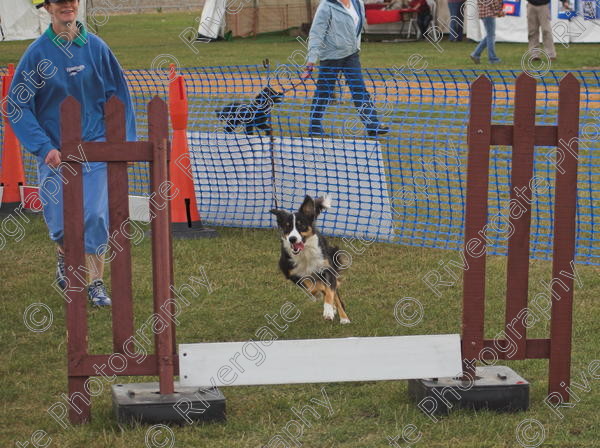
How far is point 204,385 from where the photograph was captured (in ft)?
14.1

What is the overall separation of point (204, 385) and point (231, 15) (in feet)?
83.2

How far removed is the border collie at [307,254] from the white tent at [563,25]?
16689 millimetres

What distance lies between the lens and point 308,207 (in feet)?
21.4

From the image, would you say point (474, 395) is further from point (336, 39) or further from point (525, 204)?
point (336, 39)

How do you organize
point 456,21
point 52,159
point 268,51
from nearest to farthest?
point 52,159 → point 456,21 → point 268,51

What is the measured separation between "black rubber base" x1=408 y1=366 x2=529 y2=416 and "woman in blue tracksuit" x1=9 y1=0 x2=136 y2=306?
2.40 meters

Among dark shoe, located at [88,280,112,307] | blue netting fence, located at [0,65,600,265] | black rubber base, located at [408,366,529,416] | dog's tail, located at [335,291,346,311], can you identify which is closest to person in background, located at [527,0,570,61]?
blue netting fence, located at [0,65,600,265]

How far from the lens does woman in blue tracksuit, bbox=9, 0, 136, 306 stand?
5.54m

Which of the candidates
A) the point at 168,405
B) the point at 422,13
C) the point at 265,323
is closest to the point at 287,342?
the point at 168,405

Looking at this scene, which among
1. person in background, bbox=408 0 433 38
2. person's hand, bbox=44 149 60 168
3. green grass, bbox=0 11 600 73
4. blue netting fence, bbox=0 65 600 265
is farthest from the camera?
person in background, bbox=408 0 433 38

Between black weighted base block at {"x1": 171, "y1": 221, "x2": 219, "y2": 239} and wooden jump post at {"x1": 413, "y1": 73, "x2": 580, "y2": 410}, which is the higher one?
wooden jump post at {"x1": 413, "y1": 73, "x2": 580, "y2": 410}

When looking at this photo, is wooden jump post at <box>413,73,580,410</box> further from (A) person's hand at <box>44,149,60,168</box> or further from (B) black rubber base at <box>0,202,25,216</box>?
(B) black rubber base at <box>0,202,25,216</box>

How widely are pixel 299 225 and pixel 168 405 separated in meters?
2.41

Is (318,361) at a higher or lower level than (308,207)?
lower
